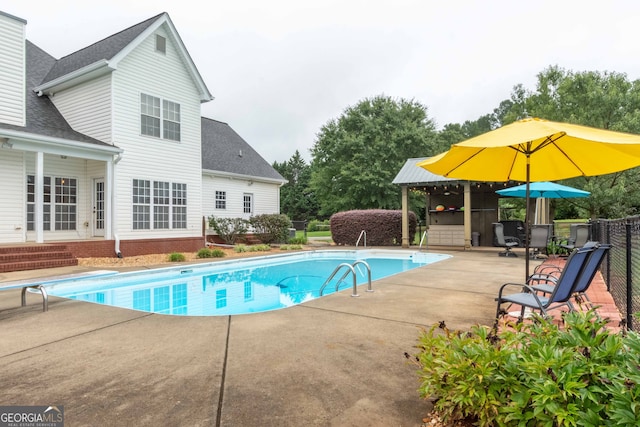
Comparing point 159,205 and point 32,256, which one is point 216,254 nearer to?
point 159,205

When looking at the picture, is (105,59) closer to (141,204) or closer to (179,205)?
(141,204)

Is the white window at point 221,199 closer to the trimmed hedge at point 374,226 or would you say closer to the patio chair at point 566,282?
the trimmed hedge at point 374,226

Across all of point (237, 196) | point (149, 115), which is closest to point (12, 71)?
point (149, 115)

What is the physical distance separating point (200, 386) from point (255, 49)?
67.8ft

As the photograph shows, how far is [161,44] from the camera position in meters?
13.4

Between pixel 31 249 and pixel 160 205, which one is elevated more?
pixel 160 205

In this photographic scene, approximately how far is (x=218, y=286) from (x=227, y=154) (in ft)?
Answer: 39.7

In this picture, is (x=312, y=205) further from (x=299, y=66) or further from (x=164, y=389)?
(x=164, y=389)

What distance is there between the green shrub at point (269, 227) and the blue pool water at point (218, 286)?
13.9 feet

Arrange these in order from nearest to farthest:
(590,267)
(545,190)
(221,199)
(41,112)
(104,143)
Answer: (590,267), (545,190), (104,143), (41,112), (221,199)

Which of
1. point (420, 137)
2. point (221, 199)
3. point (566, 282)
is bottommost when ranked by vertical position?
point (566, 282)

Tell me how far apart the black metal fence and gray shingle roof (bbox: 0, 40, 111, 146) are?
41.9 ft

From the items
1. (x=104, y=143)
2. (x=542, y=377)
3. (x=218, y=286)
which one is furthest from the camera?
(x=104, y=143)

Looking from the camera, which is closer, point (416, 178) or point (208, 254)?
point (208, 254)
